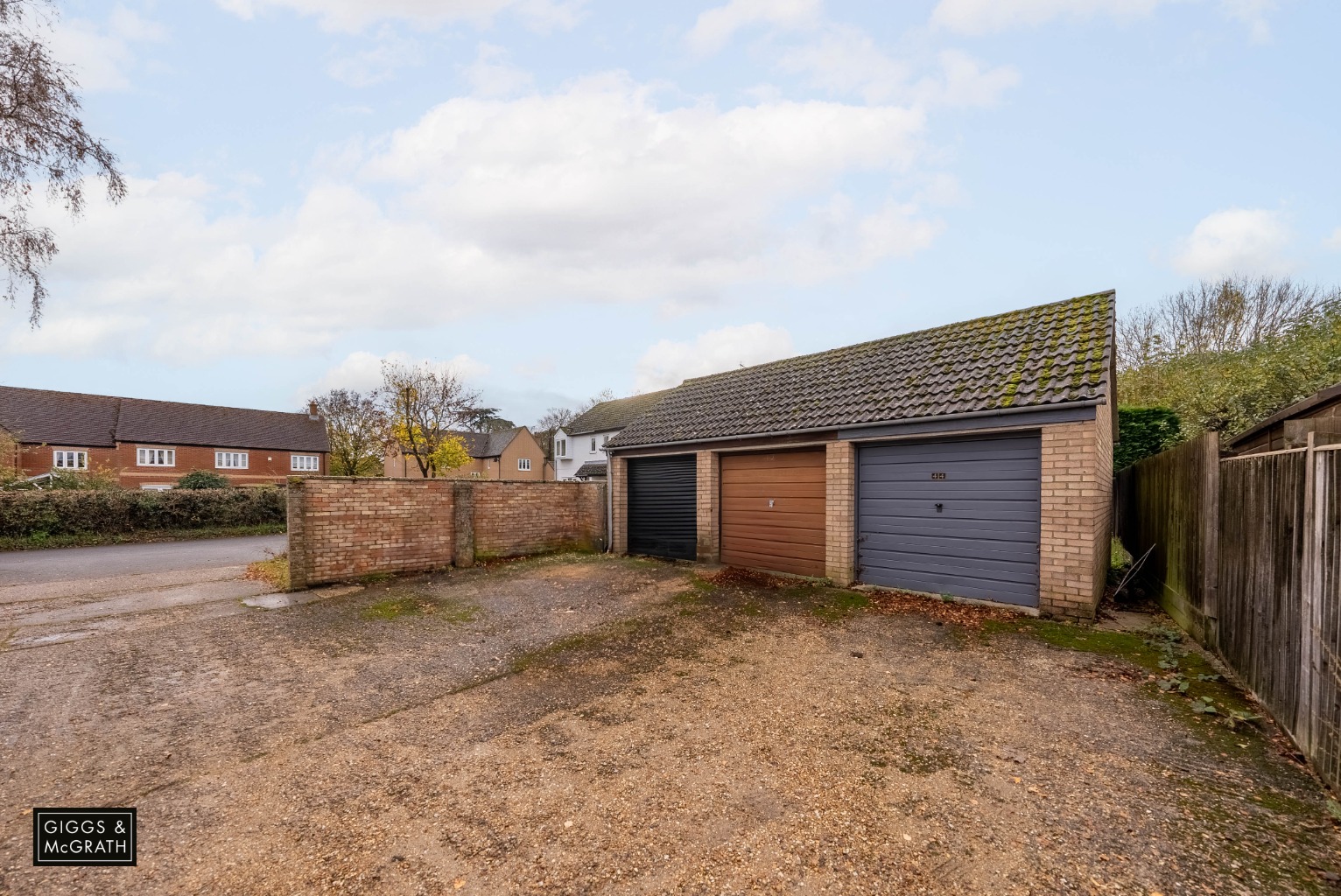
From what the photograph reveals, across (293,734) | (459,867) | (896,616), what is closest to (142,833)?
(293,734)

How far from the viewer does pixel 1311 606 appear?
129 inches

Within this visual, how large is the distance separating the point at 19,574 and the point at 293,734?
13147mm

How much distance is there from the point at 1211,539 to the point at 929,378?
3932 mm

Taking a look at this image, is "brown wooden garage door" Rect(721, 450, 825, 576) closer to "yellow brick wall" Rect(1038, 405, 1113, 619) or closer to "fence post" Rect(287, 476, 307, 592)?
"yellow brick wall" Rect(1038, 405, 1113, 619)

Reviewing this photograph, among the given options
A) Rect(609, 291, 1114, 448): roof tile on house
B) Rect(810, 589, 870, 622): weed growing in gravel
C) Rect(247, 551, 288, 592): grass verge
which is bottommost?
Rect(247, 551, 288, 592): grass verge

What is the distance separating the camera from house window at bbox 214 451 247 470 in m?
35.6

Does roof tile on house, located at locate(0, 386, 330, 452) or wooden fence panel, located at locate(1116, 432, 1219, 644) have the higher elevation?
roof tile on house, located at locate(0, 386, 330, 452)

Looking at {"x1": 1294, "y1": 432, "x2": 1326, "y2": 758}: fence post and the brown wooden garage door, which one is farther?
the brown wooden garage door

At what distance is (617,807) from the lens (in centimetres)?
297

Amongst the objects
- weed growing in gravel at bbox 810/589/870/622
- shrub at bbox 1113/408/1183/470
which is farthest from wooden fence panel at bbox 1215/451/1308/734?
shrub at bbox 1113/408/1183/470

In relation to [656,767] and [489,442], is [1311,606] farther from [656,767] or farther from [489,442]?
[489,442]

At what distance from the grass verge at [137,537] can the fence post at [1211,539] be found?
25819mm

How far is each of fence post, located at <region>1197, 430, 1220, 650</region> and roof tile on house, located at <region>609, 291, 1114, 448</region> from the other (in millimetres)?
1191

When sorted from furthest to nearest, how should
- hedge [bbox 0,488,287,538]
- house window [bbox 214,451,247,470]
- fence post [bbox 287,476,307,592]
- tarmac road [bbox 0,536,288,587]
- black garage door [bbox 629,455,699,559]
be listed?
house window [bbox 214,451,247,470] < hedge [bbox 0,488,287,538] < black garage door [bbox 629,455,699,559] < tarmac road [bbox 0,536,288,587] < fence post [bbox 287,476,307,592]
